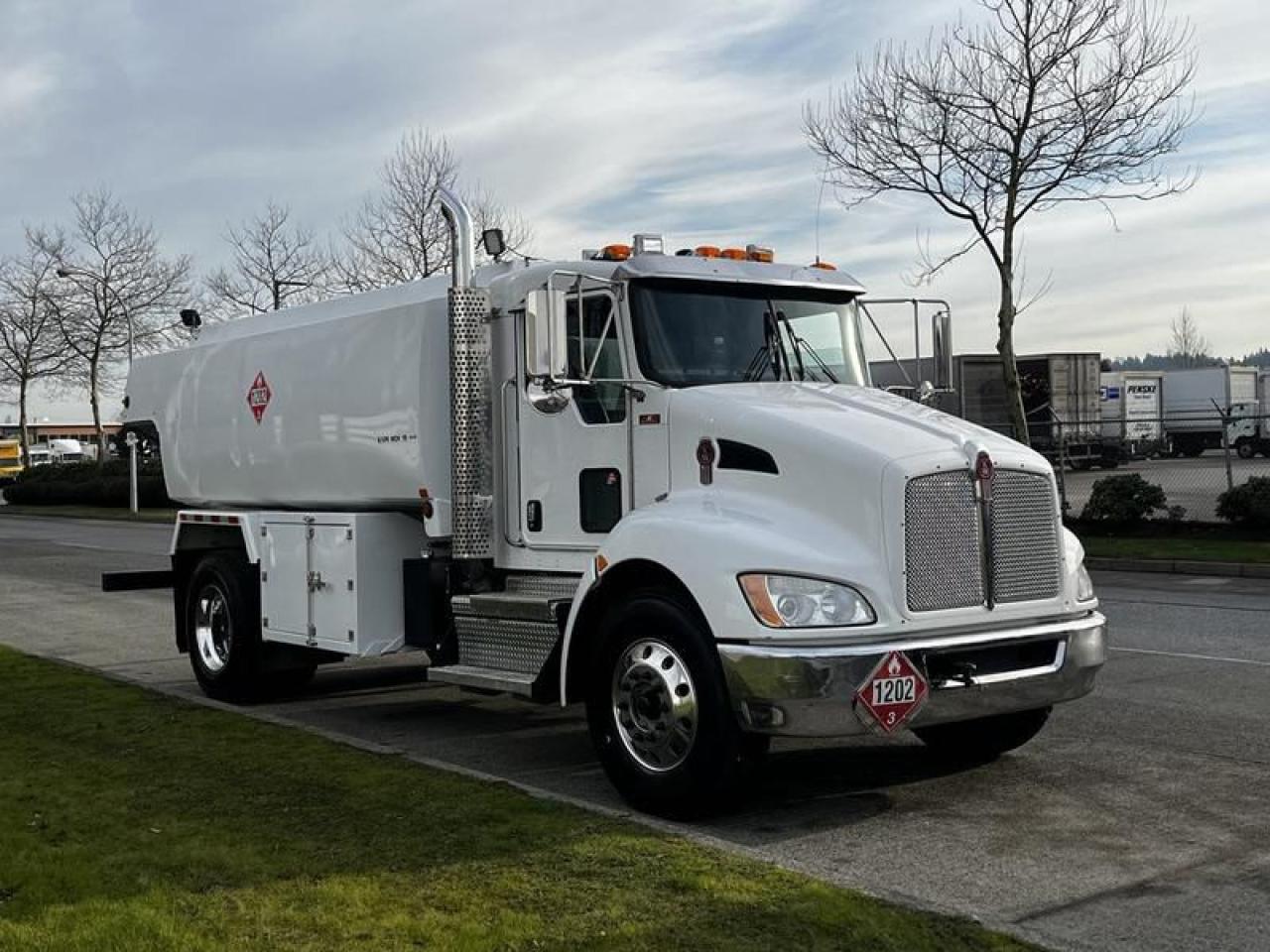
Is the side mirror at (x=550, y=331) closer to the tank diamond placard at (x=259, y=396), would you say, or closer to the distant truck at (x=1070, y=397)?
the tank diamond placard at (x=259, y=396)

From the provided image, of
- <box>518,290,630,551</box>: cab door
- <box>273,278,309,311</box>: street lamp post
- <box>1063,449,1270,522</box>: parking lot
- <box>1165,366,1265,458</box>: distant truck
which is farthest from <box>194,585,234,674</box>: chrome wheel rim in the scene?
<box>1165,366,1265,458</box>: distant truck

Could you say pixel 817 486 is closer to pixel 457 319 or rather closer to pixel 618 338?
pixel 618 338

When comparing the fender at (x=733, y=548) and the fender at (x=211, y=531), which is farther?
the fender at (x=211, y=531)

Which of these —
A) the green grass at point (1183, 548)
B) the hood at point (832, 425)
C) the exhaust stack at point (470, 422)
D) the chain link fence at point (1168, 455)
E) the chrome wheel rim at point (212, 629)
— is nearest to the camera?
the hood at point (832, 425)

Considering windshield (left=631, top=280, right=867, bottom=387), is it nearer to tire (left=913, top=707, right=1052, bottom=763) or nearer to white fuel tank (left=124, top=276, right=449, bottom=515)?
white fuel tank (left=124, top=276, right=449, bottom=515)

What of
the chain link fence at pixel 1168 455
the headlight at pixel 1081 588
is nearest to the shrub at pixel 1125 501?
the chain link fence at pixel 1168 455

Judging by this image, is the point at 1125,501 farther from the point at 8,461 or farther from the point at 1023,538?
the point at 8,461

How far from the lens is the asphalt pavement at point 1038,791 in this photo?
196 inches

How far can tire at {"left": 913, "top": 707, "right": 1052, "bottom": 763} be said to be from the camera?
7125 mm

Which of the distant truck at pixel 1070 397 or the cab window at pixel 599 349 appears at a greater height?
the distant truck at pixel 1070 397

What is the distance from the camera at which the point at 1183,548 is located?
19.8m

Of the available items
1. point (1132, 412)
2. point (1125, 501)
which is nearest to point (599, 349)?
point (1125, 501)

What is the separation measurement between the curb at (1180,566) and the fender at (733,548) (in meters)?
12.7

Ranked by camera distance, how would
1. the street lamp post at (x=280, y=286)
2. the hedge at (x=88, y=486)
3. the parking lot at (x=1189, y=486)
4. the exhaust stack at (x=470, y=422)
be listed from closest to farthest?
the exhaust stack at (x=470, y=422) → the parking lot at (x=1189, y=486) → the street lamp post at (x=280, y=286) → the hedge at (x=88, y=486)
